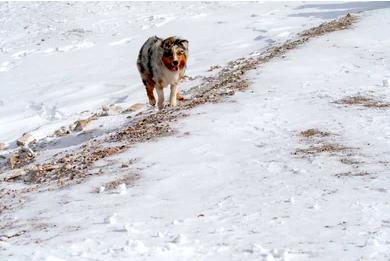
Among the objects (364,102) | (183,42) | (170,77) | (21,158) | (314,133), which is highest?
(183,42)

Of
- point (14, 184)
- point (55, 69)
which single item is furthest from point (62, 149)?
point (55, 69)

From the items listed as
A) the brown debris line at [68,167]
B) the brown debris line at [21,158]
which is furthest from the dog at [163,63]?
the brown debris line at [21,158]

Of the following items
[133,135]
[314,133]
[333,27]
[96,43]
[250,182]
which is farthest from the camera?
[96,43]

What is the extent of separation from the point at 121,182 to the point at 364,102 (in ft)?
15.2

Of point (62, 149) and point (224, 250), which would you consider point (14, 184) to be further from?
point (224, 250)

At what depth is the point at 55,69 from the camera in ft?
74.1

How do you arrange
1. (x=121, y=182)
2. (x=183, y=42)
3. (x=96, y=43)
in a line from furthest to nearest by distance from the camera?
1. (x=96, y=43)
2. (x=183, y=42)
3. (x=121, y=182)

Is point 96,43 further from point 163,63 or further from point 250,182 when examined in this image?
point 250,182

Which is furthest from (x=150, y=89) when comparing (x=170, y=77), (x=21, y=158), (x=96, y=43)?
(x=96, y=43)

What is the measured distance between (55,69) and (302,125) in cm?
1537

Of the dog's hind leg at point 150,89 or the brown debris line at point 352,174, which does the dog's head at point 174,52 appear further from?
the brown debris line at point 352,174

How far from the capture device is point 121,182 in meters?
7.18

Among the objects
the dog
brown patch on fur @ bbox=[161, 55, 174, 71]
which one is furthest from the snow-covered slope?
brown patch on fur @ bbox=[161, 55, 174, 71]

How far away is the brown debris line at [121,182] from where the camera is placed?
7.02 metres
